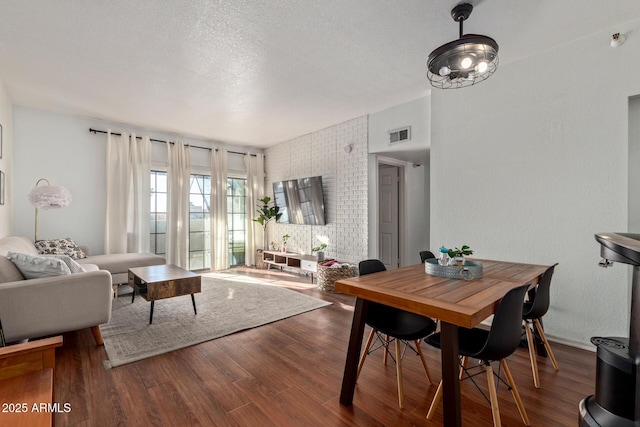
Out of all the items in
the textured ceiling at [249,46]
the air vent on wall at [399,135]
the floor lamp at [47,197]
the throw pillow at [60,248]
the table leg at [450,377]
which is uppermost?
the textured ceiling at [249,46]

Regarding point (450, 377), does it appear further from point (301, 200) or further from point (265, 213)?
point (265, 213)

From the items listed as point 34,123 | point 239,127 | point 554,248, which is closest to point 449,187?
point 554,248

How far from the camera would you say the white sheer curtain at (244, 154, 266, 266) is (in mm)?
6562

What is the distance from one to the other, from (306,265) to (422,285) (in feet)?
11.6

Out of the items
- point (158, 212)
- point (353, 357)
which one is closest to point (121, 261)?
point (158, 212)

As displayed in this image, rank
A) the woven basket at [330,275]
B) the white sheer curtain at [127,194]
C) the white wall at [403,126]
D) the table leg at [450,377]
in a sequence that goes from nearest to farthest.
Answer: the table leg at [450,377] → the white wall at [403,126] → the woven basket at [330,275] → the white sheer curtain at [127,194]

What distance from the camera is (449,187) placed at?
136 inches

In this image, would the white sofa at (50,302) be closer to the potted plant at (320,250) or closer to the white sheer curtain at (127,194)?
the white sheer curtain at (127,194)

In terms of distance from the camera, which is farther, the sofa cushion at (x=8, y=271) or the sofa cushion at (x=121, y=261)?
the sofa cushion at (x=121, y=261)

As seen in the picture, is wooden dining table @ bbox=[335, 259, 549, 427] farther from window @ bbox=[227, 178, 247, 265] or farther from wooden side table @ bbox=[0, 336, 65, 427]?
window @ bbox=[227, 178, 247, 265]

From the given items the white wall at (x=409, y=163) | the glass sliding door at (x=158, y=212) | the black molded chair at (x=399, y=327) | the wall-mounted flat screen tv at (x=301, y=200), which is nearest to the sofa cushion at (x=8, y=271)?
the black molded chair at (x=399, y=327)

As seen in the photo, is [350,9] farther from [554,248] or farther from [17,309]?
[17,309]

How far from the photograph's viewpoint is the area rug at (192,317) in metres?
2.61

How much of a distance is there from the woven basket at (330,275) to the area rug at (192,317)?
0.43 meters
